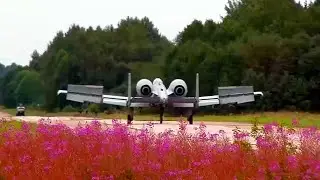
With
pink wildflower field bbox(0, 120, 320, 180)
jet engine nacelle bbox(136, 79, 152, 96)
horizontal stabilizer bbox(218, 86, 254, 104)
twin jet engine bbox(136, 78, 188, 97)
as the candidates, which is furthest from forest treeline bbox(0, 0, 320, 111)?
pink wildflower field bbox(0, 120, 320, 180)

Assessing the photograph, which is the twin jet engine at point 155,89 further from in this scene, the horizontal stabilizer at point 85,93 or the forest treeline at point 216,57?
the forest treeline at point 216,57

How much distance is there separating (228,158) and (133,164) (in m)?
1.42

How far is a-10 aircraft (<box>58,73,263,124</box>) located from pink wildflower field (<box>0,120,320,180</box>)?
27870 millimetres

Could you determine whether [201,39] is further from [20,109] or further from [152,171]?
[152,171]

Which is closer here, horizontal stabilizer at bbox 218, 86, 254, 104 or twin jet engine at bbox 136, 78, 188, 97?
twin jet engine at bbox 136, 78, 188, 97

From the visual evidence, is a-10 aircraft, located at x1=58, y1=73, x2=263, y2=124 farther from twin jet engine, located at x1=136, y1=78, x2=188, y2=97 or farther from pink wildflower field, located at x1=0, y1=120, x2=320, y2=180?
pink wildflower field, located at x1=0, y1=120, x2=320, y2=180

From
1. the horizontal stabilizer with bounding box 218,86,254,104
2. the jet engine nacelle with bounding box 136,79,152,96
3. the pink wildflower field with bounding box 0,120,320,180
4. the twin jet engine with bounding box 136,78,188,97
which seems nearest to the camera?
the pink wildflower field with bounding box 0,120,320,180

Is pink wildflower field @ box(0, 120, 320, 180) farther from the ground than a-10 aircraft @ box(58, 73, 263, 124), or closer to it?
closer to it

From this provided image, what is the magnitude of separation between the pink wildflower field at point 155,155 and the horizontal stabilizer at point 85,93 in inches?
1310

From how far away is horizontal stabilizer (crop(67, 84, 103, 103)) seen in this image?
44.0 meters

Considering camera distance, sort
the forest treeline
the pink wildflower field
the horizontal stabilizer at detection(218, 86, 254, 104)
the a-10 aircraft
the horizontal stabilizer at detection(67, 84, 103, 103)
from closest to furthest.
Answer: the pink wildflower field, the a-10 aircraft, the horizontal stabilizer at detection(67, 84, 103, 103), the horizontal stabilizer at detection(218, 86, 254, 104), the forest treeline

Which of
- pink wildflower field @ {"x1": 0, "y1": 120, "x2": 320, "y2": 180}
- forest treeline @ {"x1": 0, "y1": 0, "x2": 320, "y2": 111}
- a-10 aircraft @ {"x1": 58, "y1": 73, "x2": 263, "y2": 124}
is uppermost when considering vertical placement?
forest treeline @ {"x1": 0, "y1": 0, "x2": 320, "y2": 111}

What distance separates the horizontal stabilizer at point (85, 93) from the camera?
4400cm

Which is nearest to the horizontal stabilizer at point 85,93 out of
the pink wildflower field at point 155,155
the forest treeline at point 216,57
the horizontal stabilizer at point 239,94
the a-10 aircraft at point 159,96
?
the a-10 aircraft at point 159,96
